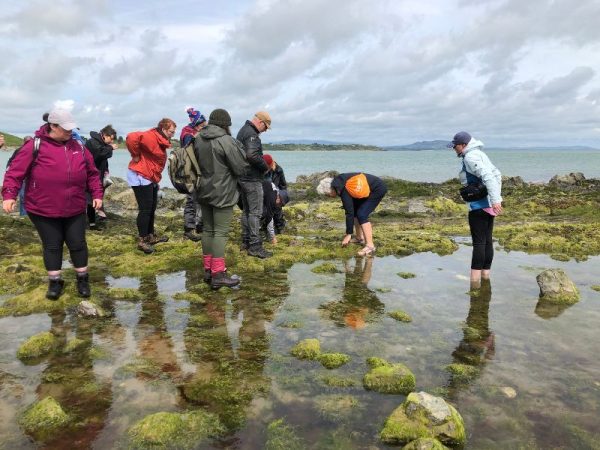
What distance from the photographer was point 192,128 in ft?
34.4

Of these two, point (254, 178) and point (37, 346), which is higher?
point (254, 178)

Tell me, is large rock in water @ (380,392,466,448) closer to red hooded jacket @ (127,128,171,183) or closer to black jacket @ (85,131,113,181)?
red hooded jacket @ (127,128,171,183)

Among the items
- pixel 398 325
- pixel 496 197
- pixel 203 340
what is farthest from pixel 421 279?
pixel 203 340

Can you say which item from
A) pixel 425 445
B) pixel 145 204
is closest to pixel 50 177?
pixel 145 204

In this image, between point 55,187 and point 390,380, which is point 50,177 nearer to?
point 55,187

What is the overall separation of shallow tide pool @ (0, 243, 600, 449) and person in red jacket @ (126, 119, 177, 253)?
243 centimetres

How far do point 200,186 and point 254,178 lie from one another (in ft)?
7.98

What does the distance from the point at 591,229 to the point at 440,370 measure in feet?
35.7

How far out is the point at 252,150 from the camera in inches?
368

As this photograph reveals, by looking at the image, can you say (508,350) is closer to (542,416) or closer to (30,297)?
(542,416)

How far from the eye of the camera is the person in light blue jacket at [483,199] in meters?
7.57

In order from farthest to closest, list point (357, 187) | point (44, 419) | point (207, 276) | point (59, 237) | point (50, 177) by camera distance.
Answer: point (357, 187) → point (207, 276) → point (59, 237) → point (50, 177) → point (44, 419)

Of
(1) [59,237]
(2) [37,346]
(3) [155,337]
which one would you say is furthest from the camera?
(1) [59,237]

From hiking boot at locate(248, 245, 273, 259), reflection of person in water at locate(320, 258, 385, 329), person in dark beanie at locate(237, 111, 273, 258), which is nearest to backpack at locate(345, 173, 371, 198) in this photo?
person in dark beanie at locate(237, 111, 273, 258)
